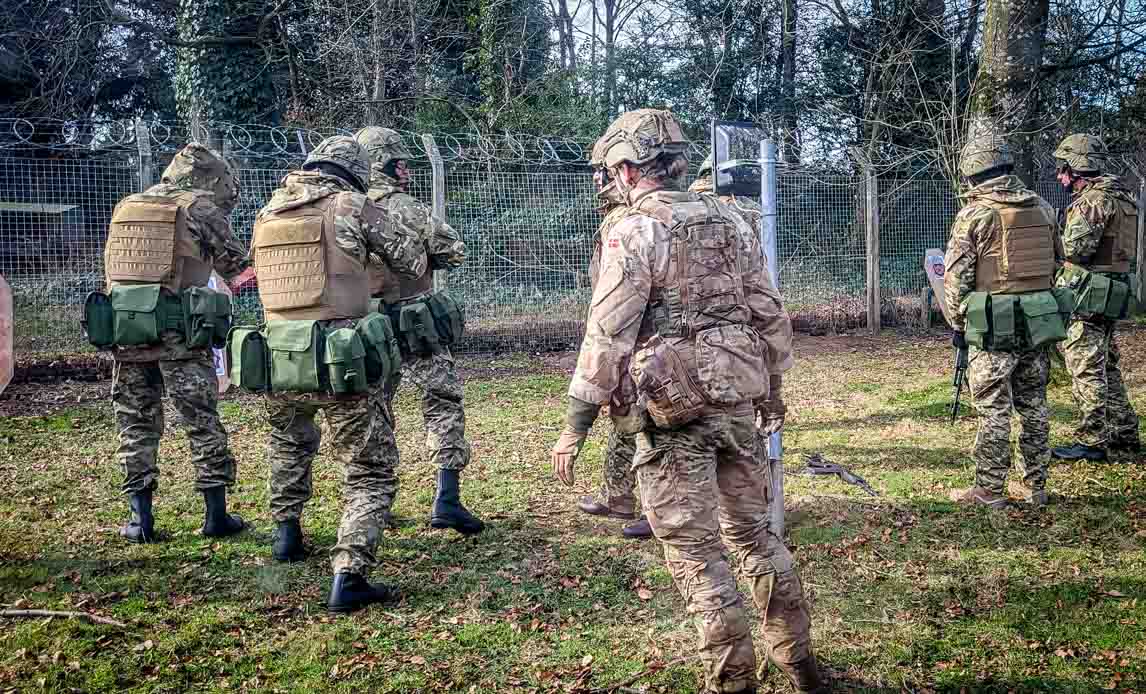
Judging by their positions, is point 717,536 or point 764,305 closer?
point 717,536

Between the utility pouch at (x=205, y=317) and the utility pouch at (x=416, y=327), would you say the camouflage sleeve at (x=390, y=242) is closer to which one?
the utility pouch at (x=416, y=327)

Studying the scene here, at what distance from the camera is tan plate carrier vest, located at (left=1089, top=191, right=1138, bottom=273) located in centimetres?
629

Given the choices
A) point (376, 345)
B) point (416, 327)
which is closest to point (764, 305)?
point (376, 345)

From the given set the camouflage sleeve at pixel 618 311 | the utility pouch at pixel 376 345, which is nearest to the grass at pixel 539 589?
the utility pouch at pixel 376 345

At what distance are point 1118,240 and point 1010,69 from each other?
184 cm

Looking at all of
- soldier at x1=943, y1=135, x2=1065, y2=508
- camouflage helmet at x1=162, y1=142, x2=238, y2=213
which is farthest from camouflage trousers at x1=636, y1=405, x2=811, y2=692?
camouflage helmet at x1=162, y1=142, x2=238, y2=213

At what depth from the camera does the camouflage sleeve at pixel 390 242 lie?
13.2ft

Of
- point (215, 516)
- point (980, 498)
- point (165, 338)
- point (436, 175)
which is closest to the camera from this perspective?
point (165, 338)

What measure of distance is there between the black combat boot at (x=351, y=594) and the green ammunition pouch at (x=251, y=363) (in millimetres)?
968

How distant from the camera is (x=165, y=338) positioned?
4.82 m

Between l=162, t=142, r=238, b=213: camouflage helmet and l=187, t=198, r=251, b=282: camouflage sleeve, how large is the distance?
0.36 feet

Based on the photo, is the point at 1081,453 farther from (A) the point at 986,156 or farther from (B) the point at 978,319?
(A) the point at 986,156

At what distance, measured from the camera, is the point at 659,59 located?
16.6 meters

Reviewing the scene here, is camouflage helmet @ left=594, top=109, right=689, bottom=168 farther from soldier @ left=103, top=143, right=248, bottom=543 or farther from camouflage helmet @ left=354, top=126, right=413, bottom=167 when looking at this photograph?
soldier @ left=103, top=143, right=248, bottom=543
